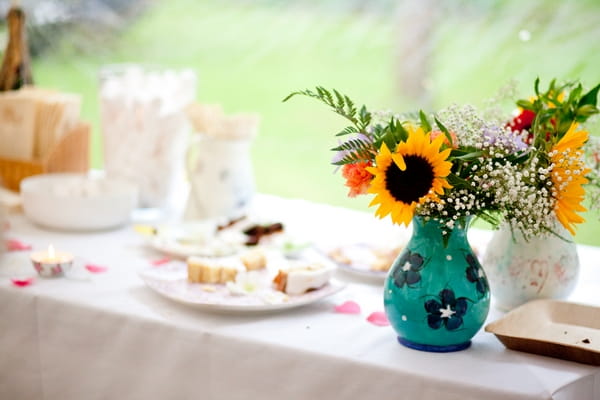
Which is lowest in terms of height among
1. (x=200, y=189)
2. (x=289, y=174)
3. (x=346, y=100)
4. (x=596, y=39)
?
(x=289, y=174)

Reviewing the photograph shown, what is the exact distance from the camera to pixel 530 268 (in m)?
1.33

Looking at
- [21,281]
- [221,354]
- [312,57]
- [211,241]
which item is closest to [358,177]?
[221,354]

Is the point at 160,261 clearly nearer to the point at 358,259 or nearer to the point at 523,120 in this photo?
the point at 358,259

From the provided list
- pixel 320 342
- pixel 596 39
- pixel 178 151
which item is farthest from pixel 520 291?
pixel 596 39

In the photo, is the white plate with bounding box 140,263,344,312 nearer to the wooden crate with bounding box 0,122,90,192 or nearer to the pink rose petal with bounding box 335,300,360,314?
the pink rose petal with bounding box 335,300,360,314

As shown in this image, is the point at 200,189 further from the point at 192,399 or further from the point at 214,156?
the point at 192,399

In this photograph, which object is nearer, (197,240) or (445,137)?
(445,137)

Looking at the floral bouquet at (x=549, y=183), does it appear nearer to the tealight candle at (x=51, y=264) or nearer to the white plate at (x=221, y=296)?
the white plate at (x=221, y=296)

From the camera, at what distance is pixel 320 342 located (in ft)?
3.99

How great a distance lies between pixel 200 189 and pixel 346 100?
78cm

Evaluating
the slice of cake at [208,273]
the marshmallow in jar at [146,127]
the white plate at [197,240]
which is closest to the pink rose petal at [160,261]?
the white plate at [197,240]

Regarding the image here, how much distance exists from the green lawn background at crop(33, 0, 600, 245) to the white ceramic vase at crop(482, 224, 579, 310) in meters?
3.28

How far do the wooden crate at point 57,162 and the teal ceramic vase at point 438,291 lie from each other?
116 cm

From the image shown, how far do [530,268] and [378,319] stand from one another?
0.26 metres
